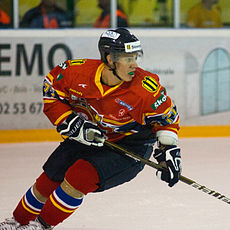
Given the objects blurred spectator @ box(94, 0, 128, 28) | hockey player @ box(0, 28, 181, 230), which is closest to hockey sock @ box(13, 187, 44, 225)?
hockey player @ box(0, 28, 181, 230)

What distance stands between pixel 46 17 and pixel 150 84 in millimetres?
3456

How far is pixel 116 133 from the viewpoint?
302 centimetres

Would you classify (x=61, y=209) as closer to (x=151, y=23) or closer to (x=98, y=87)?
(x=98, y=87)

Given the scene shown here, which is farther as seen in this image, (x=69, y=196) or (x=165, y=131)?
(x=165, y=131)

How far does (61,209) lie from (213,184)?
1681 mm

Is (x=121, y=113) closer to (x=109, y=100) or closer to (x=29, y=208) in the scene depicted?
(x=109, y=100)

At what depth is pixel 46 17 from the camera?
20.3 feet

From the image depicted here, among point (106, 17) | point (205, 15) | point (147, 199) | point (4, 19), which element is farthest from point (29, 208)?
point (205, 15)

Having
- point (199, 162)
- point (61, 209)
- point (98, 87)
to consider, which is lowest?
point (199, 162)

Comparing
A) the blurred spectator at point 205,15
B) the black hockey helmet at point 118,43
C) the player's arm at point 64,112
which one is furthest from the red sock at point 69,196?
the blurred spectator at point 205,15

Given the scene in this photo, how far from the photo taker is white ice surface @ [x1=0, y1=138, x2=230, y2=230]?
11.1 feet

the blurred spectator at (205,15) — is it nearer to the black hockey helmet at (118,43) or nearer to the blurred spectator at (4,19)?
the blurred spectator at (4,19)

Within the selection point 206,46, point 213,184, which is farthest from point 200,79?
point 213,184

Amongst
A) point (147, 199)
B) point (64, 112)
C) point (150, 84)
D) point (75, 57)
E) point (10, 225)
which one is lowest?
point (147, 199)
